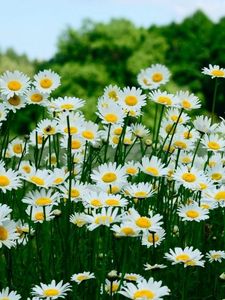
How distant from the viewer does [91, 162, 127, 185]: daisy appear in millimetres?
2799

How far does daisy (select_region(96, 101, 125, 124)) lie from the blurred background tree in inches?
567

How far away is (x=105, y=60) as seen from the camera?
1905 cm

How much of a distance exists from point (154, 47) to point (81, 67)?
2071mm

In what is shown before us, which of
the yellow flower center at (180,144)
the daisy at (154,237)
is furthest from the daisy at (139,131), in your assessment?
the daisy at (154,237)

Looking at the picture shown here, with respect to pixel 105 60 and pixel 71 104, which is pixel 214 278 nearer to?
pixel 71 104

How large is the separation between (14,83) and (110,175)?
65 centimetres

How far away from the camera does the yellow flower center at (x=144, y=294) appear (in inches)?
86.2

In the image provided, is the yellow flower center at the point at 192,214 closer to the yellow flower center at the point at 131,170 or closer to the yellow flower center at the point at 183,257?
the yellow flower center at the point at 183,257

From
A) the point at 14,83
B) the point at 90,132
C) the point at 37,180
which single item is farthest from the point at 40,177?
the point at 14,83

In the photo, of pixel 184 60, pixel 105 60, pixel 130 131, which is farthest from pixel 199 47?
pixel 130 131

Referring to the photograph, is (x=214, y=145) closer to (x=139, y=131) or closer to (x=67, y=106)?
(x=139, y=131)

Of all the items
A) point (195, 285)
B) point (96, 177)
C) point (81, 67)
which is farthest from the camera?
point (81, 67)

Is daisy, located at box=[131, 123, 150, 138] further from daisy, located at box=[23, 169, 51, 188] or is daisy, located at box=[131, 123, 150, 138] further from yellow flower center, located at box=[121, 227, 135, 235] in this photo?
yellow flower center, located at box=[121, 227, 135, 235]

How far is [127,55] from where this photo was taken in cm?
1916
